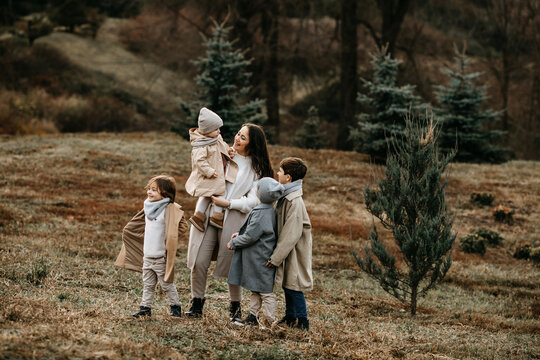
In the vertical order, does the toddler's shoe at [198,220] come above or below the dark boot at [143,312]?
above

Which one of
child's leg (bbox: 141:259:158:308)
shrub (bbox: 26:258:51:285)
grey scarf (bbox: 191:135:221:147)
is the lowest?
shrub (bbox: 26:258:51:285)

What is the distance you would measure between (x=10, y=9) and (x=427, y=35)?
26.1m

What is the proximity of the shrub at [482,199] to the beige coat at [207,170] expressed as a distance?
1291 centimetres

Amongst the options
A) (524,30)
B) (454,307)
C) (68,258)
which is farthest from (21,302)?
(524,30)

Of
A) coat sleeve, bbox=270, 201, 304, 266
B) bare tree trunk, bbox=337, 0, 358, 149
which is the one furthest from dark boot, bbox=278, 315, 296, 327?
bare tree trunk, bbox=337, 0, 358, 149

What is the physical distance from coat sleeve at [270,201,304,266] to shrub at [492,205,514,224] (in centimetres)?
1156

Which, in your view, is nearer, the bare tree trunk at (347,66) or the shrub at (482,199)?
the shrub at (482,199)

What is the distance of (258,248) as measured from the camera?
5312 millimetres

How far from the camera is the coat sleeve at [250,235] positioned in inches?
205

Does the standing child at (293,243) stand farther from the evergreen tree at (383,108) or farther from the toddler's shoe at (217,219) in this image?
the evergreen tree at (383,108)

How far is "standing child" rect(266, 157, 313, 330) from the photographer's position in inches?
209

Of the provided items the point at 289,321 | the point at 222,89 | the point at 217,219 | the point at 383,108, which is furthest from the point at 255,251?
the point at 222,89

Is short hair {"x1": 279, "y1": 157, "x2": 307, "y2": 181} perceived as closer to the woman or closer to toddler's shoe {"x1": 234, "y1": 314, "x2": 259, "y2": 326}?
the woman

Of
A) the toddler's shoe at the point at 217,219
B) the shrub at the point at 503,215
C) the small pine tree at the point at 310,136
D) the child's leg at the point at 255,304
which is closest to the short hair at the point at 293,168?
the toddler's shoe at the point at 217,219
